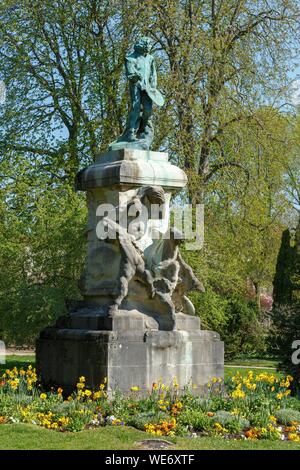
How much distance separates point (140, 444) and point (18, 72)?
59.3 ft

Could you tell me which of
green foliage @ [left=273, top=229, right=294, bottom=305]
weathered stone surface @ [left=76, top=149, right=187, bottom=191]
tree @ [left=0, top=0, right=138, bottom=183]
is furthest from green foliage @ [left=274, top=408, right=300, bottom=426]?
green foliage @ [left=273, top=229, right=294, bottom=305]

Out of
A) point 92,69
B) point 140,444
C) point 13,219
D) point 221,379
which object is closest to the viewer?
point 140,444

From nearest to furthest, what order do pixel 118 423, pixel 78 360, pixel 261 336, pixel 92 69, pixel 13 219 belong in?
pixel 118 423 → pixel 78 360 → pixel 13 219 → pixel 92 69 → pixel 261 336

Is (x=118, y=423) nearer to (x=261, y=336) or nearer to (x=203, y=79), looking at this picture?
(x=203, y=79)

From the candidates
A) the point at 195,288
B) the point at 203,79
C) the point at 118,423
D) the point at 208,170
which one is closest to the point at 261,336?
the point at 208,170

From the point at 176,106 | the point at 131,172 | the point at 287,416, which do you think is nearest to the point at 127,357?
the point at 287,416

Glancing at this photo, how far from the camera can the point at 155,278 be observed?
12156 millimetres

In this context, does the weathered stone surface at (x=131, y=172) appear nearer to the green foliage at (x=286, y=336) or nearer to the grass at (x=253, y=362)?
the green foliage at (x=286, y=336)

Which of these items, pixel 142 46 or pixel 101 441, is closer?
pixel 101 441

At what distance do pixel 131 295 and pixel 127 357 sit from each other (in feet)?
3.51

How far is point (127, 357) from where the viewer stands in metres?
11.2

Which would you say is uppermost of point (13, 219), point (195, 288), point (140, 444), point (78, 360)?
point (13, 219)

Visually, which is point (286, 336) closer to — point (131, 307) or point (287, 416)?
point (131, 307)

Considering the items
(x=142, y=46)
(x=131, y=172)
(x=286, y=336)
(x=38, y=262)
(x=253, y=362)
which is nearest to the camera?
(x=131, y=172)
